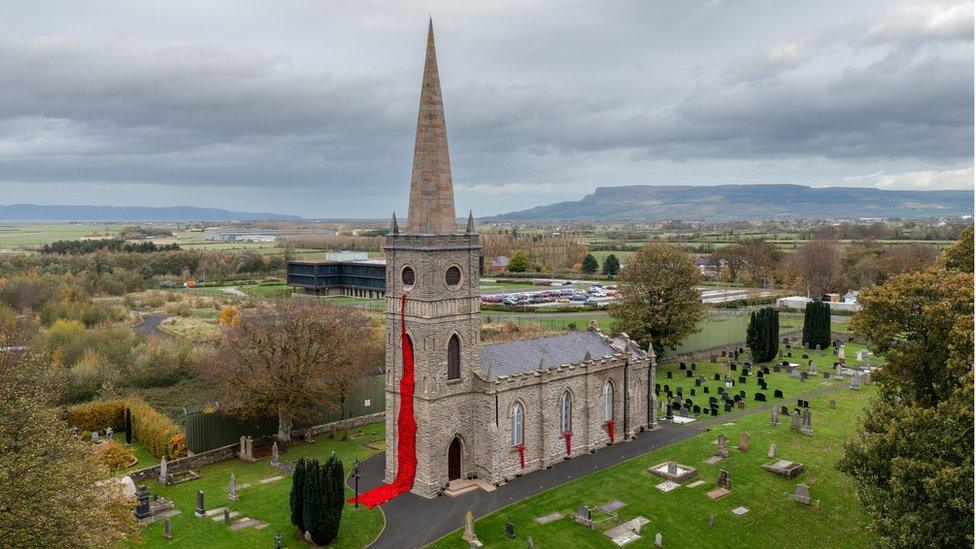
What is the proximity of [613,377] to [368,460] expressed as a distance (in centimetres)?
1457

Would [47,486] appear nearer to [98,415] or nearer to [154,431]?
[154,431]

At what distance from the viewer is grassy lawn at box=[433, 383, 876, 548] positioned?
85.4ft

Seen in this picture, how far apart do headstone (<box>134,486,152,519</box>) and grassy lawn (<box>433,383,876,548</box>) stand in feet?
42.7

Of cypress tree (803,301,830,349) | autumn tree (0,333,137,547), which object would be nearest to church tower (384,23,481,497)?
autumn tree (0,333,137,547)

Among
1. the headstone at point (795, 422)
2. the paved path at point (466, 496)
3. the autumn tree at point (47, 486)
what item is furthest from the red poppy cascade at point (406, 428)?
the headstone at point (795, 422)

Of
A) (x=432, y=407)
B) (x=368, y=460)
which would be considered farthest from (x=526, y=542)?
(x=368, y=460)

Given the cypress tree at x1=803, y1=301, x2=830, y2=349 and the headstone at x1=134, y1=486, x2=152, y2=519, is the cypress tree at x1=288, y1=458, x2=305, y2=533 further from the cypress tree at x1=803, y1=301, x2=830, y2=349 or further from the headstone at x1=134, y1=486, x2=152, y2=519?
the cypress tree at x1=803, y1=301, x2=830, y2=349

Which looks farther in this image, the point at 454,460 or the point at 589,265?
the point at 589,265

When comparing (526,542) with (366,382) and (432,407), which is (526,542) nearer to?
(432,407)

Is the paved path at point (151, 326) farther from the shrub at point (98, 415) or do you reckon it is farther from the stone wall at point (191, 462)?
the stone wall at point (191, 462)

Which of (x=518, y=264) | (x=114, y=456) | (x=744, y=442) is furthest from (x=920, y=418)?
(x=518, y=264)

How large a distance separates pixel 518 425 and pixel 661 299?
2761 cm

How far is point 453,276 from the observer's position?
30.5 meters

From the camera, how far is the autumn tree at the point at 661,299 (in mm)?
54938
